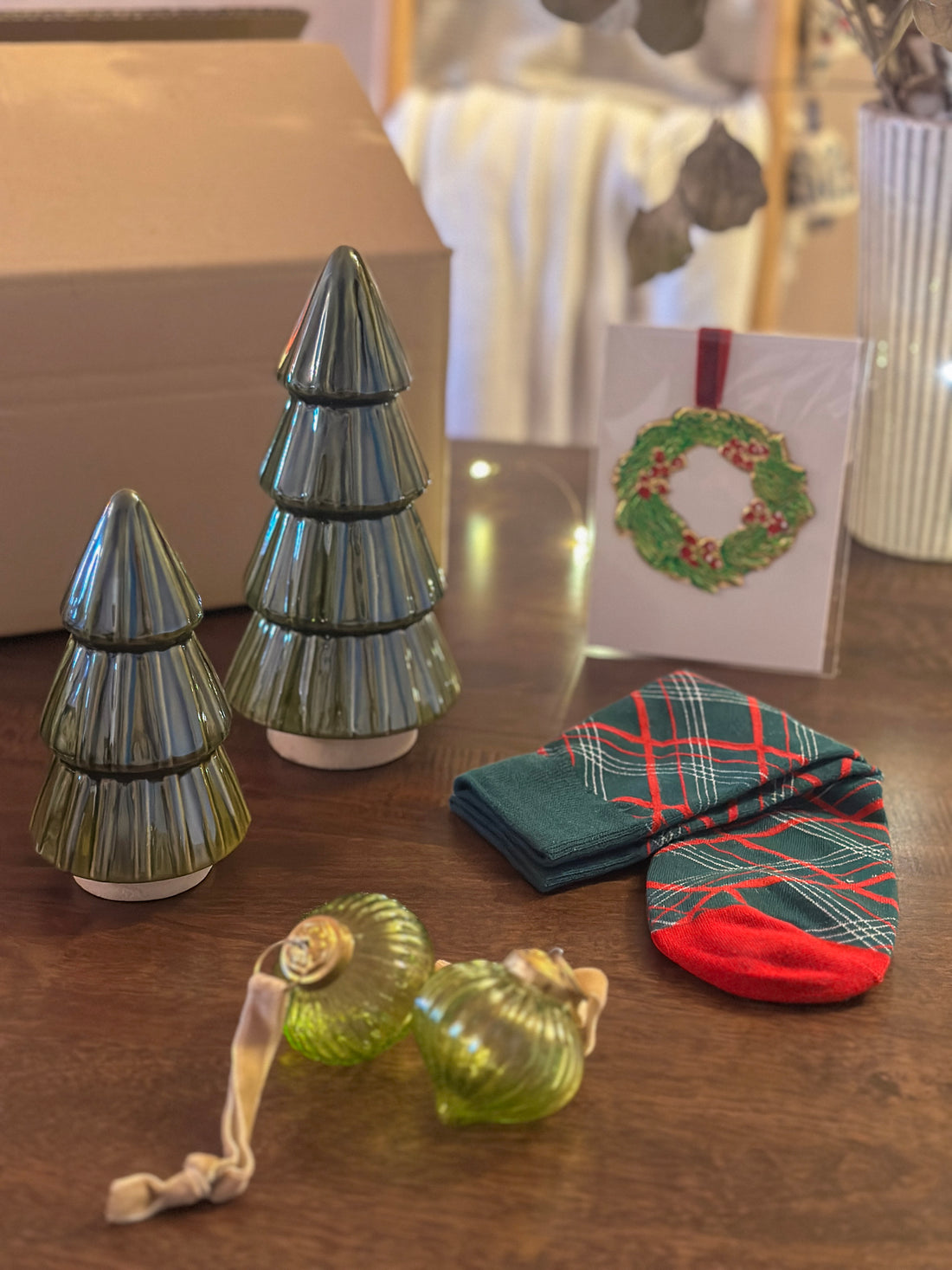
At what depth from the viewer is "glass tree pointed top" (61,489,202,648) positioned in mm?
523

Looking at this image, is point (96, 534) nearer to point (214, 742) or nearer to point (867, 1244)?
point (214, 742)

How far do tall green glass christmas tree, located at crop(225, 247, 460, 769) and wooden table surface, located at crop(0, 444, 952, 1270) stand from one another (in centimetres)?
5

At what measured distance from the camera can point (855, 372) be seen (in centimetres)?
74

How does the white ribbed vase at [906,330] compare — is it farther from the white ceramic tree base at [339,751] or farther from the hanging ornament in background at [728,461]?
the white ceramic tree base at [339,751]

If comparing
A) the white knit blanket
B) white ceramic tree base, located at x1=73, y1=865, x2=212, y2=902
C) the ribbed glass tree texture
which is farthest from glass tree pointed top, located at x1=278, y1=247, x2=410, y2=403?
the white knit blanket

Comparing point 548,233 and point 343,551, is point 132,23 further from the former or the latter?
point 548,233

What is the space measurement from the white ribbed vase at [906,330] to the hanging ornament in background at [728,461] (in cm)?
18

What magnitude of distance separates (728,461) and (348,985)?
0.43 metres

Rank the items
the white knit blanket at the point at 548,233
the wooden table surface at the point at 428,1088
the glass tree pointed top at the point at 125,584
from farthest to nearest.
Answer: the white knit blanket at the point at 548,233 → the glass tree pointed top at the point at 125,584 → the wooden table surface at the point at 428,1088

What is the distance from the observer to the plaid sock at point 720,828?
0.53 meters

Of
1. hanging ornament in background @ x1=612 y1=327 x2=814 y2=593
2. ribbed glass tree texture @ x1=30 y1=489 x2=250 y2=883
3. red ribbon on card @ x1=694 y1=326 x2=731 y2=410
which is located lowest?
Result: ribbed glass tree texture @ x1=30 y1=489 x2=250 y2=883

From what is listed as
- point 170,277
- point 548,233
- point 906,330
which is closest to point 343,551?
point 170,277

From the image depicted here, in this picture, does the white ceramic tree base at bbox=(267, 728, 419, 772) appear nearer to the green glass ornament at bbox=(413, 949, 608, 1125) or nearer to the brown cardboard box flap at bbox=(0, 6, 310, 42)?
the green glass ornament at bbox=(413, 949, 608, 1125)

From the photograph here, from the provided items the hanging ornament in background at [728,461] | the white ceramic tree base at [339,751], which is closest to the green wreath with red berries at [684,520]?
the hanging ornament in background at [728,461]
